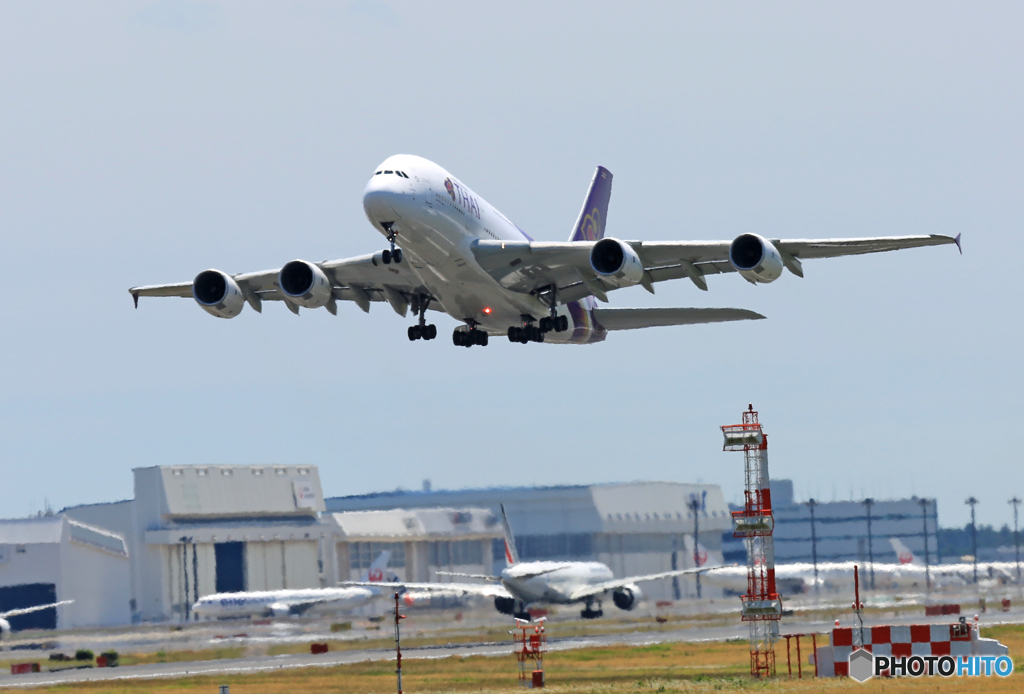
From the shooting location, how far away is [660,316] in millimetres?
48219

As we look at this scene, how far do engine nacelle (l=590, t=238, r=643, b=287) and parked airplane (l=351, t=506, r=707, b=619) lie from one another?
4459 centimetres

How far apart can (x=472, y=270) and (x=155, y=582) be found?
7886 cm

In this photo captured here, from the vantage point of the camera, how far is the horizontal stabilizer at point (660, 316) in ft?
151

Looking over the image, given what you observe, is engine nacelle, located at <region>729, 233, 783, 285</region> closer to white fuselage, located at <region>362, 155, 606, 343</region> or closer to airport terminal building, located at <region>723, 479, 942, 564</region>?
white fuselage, located at <region>362, 155, 606, 343</region>

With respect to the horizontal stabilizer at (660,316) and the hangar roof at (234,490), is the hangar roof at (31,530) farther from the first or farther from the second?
the horizontal stabilizer at (660,316)

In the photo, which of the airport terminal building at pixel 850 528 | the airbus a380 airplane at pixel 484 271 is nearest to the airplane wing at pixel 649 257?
the airbus a380 airplane at pixel 484 271

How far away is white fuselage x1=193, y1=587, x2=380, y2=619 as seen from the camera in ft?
314

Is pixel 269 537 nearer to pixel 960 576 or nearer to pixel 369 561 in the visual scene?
pixel 369 561

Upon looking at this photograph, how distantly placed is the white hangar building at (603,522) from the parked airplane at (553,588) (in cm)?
1610

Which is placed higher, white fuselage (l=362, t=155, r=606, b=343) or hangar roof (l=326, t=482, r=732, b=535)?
white fuselage (l=362, t=155, r=606, b=343)

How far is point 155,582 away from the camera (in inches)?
4385

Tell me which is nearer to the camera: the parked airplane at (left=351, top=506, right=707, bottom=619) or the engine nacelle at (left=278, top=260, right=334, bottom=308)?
the engine nacelle at (left=278, top=260, right=334, bottom=308)

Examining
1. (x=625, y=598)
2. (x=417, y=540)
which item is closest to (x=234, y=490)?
(x=417, y=540)

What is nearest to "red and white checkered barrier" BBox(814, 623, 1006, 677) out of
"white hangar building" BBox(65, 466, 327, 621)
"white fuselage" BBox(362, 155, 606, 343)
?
"white fuselage" BBox(362, 155, 606, 343)
